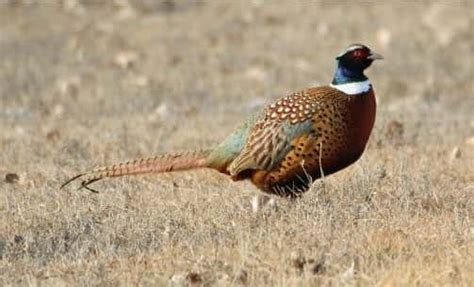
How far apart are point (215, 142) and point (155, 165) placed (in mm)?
2982

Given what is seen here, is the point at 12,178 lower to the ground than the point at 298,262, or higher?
lower

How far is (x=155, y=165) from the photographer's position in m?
7.64

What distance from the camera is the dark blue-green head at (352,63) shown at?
757 cm

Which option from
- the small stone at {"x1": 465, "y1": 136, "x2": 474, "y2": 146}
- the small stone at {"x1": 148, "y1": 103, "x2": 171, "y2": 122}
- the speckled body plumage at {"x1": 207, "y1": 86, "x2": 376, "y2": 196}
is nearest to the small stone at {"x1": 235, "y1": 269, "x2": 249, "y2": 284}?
the speckled body plumage at {"x1": 207, "y1": 86, "x2": 376, "y2": 196}

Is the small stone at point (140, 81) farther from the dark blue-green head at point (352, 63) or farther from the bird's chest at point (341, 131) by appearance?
the bird's chest at point (341, 131)

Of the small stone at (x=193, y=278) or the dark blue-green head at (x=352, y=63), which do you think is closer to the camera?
the small stone at (x=193, y=278)

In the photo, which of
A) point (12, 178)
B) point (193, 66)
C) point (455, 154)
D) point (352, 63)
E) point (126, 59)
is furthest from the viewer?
point (126, 59)

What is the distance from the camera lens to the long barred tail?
763 cm

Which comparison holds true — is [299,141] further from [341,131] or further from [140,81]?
[140,81]

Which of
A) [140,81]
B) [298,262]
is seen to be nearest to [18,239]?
[298,262]

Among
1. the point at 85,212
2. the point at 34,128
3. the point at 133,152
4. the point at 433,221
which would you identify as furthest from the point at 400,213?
the point at 34,128

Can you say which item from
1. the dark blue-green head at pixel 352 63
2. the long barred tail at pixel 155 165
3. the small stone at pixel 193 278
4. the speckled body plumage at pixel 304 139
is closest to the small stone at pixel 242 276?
the small stone at pixel 193 278

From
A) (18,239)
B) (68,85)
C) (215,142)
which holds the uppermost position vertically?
(18,239)

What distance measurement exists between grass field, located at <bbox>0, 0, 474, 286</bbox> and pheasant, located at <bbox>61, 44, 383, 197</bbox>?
167mm
